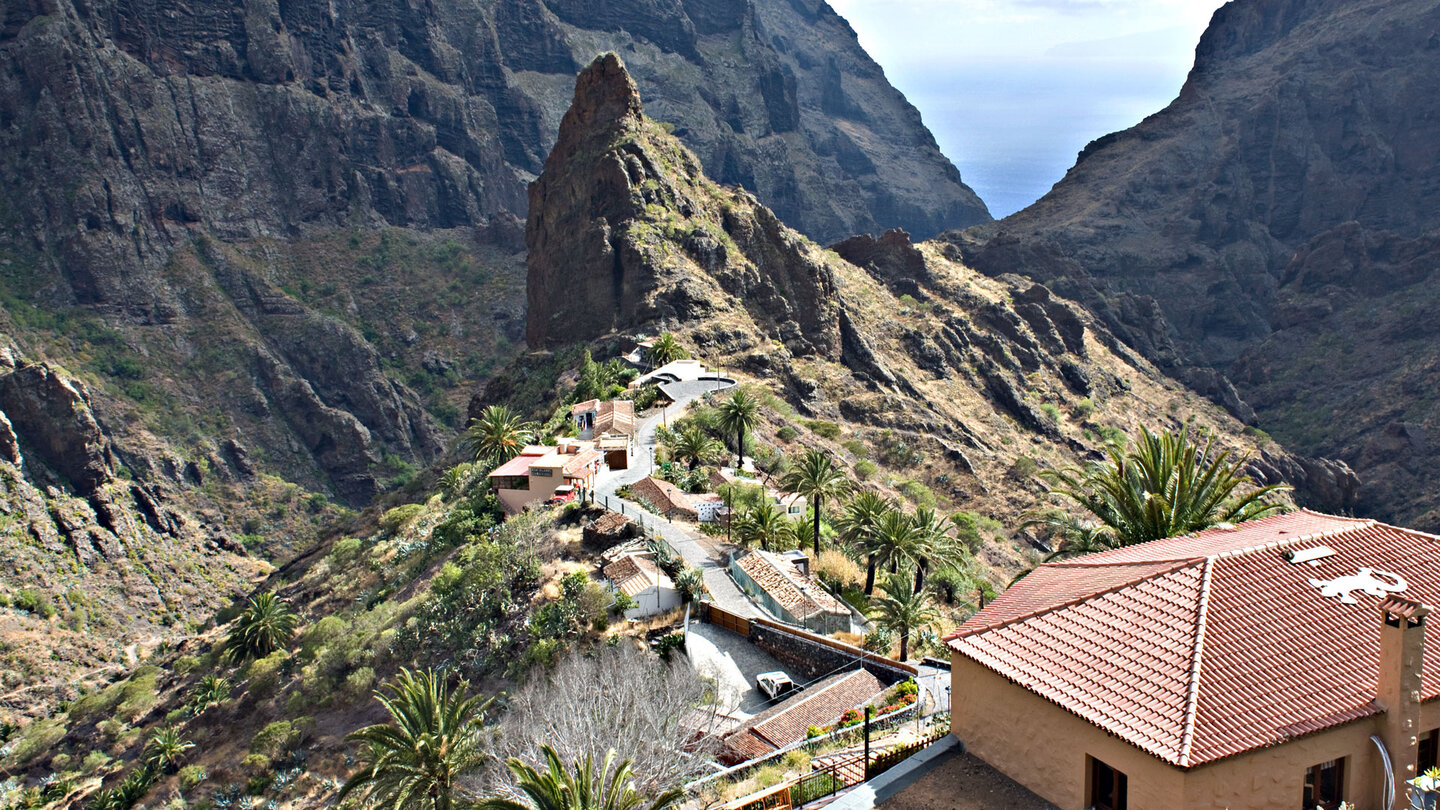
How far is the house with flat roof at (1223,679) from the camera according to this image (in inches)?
556

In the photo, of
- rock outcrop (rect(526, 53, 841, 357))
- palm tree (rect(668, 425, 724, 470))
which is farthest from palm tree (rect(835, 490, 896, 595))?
rock outcrop (rect(526, 53, 841, 357))

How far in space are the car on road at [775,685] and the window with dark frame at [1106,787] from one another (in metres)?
12.4

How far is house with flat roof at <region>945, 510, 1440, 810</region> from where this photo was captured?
14133 mm

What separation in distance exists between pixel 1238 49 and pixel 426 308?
119078mm

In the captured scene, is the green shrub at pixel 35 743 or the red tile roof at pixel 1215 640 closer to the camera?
the red tile roof at pixel 1215 640

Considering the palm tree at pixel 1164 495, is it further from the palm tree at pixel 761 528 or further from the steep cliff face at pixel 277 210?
the steep cliff face at pixel 277 210

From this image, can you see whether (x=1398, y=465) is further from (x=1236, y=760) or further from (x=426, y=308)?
(x=426, y=308)

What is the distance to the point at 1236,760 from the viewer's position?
13914 millimetres

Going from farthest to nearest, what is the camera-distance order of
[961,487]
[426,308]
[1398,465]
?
[426,308] < [1398,465] < [961,487]

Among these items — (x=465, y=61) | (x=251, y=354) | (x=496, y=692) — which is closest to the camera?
(x=496, y=692)

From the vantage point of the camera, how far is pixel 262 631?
46750mm

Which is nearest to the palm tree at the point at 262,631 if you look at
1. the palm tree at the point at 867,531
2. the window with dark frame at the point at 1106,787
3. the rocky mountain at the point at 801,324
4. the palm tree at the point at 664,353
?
the rocky mountain at the point at 801,324

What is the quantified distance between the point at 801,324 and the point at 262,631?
42833 millimetres

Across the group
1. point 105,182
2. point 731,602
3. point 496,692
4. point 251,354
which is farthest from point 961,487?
point 105,182
